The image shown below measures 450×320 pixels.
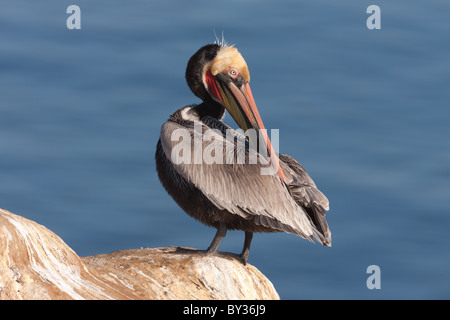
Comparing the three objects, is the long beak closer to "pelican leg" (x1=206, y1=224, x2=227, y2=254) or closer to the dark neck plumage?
the dark neck plumage

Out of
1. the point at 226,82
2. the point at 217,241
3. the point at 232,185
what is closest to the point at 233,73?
the point at 226,82

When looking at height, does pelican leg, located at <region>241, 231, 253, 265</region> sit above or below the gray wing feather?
below

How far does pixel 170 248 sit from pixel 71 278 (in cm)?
209

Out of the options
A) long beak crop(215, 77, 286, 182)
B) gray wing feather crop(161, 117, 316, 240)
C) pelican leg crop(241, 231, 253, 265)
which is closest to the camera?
gray wing feather crop(161, 117, 316, 240)

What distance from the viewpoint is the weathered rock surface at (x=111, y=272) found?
736 cm

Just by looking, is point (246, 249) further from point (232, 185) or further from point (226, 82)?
point (226, 82)

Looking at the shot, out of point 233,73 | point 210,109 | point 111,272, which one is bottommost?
point 111,272

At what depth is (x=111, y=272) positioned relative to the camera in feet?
27.5

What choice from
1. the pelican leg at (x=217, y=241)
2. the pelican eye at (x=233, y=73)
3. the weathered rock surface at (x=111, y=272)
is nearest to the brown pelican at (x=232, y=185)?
the pelican leg at (x=217, y=241)

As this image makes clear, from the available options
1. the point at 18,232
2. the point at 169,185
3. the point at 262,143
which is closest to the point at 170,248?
the point at 169,185

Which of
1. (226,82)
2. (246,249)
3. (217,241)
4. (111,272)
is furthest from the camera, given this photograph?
(226,82)

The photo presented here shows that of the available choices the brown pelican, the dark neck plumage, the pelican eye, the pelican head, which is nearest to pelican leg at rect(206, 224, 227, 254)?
the brown pelican

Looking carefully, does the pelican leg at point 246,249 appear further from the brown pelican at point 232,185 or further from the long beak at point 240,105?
the long beak at point 240,105

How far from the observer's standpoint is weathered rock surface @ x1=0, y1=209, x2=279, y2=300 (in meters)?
7.36
